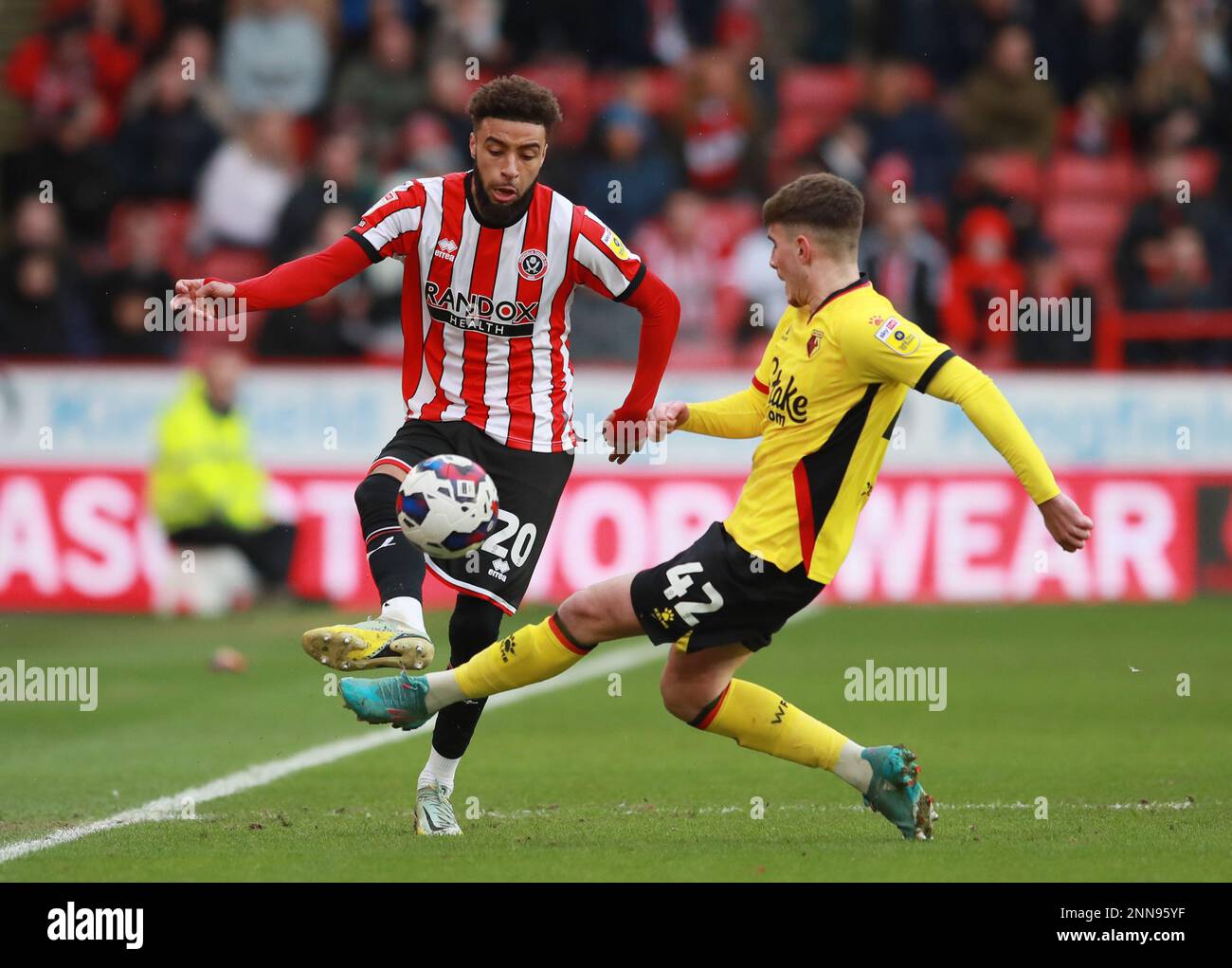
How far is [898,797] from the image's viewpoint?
619 centimetres

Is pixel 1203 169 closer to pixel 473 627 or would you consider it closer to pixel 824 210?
pixel 824 210

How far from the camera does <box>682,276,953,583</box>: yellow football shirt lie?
19.7ft

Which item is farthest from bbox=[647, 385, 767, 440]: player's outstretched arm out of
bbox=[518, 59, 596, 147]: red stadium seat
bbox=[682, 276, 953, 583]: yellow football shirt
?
bbox=[518, 59, 596, 147]: red stadium seat

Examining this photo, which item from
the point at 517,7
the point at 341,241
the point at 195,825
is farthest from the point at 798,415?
the point at 517,7

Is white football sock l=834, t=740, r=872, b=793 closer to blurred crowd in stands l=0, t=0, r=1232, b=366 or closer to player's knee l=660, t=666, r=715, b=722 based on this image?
player's knee l=660, t=666, r=715, b=722

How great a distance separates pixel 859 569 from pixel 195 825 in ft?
27.0

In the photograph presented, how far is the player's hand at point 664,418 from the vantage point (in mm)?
6520

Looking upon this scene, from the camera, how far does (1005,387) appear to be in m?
14.7

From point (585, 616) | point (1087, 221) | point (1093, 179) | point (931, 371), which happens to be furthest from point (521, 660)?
point (1093, 179)

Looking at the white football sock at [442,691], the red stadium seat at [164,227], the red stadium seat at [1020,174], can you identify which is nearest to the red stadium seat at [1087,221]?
the red stadium seat at [1020,174]

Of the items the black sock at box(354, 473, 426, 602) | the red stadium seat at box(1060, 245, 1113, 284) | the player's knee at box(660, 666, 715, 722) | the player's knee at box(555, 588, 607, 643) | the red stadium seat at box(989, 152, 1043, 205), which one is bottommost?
the player's knee at box(660, 666, 715, 722)

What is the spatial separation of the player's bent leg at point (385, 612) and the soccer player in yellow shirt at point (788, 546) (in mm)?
227

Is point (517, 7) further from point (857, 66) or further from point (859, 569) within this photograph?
point (859, 569)

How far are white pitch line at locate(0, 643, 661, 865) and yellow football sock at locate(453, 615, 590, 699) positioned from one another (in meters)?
1.27
